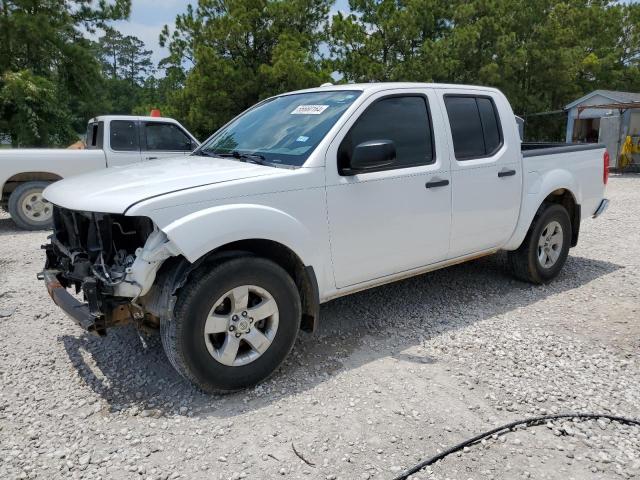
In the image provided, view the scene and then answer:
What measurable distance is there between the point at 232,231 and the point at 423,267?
1.83 metres

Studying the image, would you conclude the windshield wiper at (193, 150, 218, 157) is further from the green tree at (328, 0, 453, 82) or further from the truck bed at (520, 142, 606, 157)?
the green tree at (328, 0, 453, 82)

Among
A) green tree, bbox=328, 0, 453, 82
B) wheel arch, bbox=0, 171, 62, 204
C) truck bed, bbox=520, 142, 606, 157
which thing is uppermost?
green tree, bbox=328, 0, 453, 82

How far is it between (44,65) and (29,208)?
1349 centimetres

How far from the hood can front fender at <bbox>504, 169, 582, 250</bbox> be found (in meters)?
2.70

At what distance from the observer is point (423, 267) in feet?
14.3

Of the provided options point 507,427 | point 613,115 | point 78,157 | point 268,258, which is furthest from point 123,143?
point 613,115

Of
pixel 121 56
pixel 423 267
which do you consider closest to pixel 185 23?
pixel 423 267

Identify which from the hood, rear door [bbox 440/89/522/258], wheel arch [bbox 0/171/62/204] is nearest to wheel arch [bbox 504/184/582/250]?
rear door [bbox 440/89/522/258]

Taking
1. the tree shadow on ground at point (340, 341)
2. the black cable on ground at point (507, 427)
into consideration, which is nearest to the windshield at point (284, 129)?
the tree shadow on ground at point (340, 341)

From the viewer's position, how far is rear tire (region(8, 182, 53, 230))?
8586 mm

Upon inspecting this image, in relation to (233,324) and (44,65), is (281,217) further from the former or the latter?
(44,65)

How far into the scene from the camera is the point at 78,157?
29.2ft

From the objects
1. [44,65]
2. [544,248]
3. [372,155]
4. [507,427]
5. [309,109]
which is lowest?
[507,427]

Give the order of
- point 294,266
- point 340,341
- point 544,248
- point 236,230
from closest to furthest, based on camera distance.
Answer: point 236,230
point 294,266
point 340,341
point 544,248
